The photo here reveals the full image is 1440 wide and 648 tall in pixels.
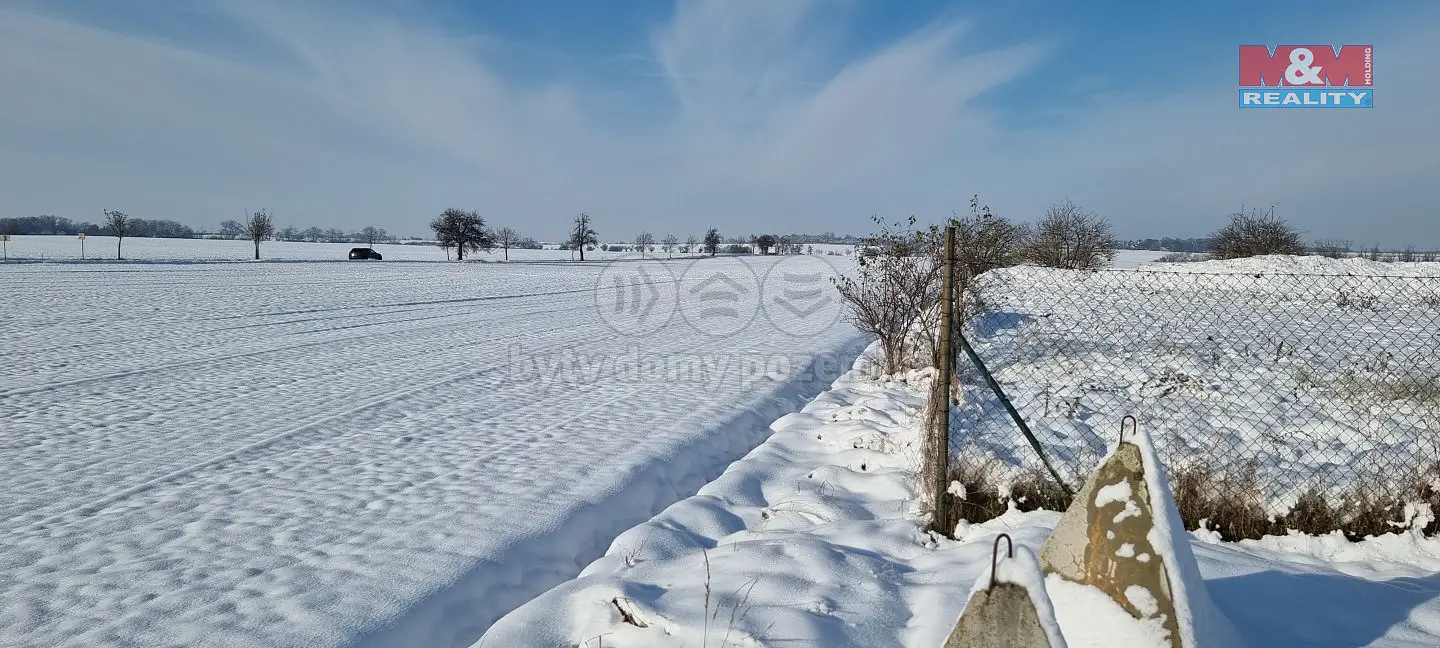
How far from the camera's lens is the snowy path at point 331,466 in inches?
148

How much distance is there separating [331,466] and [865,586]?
4789mm

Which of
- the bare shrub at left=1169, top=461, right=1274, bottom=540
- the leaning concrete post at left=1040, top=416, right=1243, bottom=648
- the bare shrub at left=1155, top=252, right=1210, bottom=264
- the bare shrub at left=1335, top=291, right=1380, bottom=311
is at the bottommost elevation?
the bare shrub at left=1169, top=461, right=1274, bottom=540

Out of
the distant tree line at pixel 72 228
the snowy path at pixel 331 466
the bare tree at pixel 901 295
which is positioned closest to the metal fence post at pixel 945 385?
the snowy path at pixel 331 466

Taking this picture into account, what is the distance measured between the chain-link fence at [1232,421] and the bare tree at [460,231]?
6226cm

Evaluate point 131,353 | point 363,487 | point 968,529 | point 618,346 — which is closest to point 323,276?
point 131,353

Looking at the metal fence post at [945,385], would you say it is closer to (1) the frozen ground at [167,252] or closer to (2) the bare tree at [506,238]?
(1) the frozen ground at [167,252]

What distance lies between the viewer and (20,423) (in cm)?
698

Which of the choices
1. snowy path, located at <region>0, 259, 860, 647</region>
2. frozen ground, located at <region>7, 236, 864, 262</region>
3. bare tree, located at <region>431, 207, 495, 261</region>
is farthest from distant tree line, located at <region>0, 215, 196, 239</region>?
snowy path, located at <region>0, 259, 860, 647</region>

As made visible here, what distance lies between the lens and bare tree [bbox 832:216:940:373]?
10227 millimetres

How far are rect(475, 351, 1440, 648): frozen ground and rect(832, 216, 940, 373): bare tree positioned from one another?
5.40 metres

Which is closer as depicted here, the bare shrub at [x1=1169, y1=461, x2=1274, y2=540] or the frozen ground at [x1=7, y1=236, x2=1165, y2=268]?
the bare shrub at [x1=1169, y1=461, x2=1274, y2=540]

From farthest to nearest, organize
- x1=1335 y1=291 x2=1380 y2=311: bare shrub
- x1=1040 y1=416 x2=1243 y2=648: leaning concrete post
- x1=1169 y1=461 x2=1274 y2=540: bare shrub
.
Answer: x1=1335 y1=291 x2=1380 y2=311: bare shrub < x1=1169 y1=461 x2=1274 y2=540: bare shrub < x1=1040 y1=416 x2=1243 y2=648: leaning concrete post

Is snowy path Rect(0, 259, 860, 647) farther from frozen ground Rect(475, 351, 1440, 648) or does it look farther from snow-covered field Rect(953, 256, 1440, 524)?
snow-covered field Rect(953, 256, 1440, 524)

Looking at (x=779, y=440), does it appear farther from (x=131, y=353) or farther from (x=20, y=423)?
(x=131, y=353)
